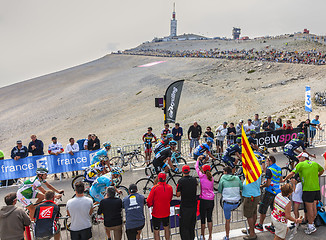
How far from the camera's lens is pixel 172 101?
14188 millimetres

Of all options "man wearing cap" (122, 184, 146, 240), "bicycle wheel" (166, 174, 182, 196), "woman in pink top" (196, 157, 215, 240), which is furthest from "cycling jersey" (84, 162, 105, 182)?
"woman in pink top" (196, 157, 215, 240)

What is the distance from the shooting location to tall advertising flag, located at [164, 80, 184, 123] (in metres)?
14.1

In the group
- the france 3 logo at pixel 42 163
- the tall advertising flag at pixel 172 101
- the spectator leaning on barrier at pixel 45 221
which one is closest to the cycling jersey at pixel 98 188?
the spectator leaning on barrier at pixel 45 221

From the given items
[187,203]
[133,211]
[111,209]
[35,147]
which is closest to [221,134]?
[187,203]

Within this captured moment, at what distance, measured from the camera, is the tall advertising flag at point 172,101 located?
46.2 feet

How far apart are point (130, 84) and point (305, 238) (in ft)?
190

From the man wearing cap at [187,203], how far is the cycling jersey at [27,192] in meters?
3.43

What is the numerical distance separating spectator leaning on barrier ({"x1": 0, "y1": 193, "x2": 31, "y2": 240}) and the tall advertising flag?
9.38m

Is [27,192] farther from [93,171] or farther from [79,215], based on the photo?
[93,171]

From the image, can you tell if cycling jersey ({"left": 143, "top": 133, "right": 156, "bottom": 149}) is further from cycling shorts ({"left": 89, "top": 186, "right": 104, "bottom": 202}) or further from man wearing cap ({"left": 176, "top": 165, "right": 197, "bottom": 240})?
man wearing cap ({"left": 176, "top": 165, "right": 197, "bottom": 240})

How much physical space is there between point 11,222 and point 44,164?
6.94 m

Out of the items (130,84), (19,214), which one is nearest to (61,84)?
(130,84)

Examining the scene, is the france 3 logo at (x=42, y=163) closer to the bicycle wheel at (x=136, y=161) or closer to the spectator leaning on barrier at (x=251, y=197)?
the bicycle wheel at (x=136, y=161)

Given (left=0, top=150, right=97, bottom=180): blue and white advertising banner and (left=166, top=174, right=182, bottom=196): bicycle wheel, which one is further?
(left=0, top=150, right=97, bottom=180): blue and white advertising banner
